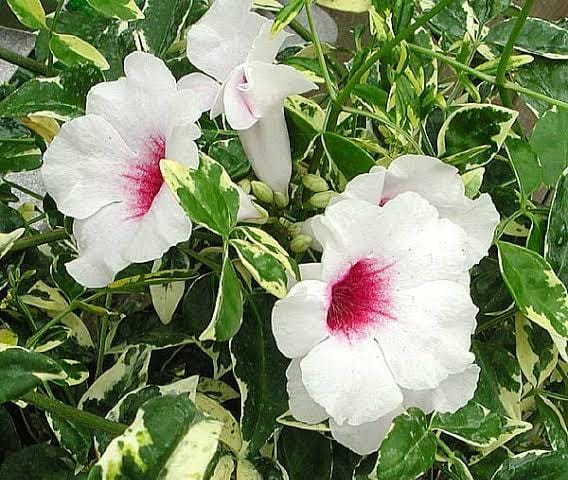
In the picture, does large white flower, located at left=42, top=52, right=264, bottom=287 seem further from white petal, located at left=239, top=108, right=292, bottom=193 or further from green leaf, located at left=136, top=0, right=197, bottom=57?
green leaf, located at left=136, top=0, right=197, bottom=57

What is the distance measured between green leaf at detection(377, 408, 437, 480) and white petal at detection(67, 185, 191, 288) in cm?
14

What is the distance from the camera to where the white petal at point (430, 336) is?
0.42 m

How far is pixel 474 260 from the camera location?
0.46 meters

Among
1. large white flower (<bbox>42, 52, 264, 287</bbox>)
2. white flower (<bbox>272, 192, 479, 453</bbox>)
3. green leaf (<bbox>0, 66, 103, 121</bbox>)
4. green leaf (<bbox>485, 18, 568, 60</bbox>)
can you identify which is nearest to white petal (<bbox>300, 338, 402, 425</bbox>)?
white flower (<bbox>272, 192, 479, 453</bbox>)

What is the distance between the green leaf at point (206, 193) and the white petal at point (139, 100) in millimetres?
51

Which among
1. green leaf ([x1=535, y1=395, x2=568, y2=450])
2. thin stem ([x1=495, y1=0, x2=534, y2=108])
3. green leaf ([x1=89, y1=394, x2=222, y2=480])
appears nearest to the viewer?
green leaf ([x1=89, y1=394, x2=222, y2=480])

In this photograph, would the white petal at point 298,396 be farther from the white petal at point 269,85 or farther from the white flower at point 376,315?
the white petal at point 269,85

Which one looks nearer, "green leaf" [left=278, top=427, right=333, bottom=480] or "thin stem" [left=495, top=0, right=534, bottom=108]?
"thin stem" [left=495, top=0, right=534, bottom=108]

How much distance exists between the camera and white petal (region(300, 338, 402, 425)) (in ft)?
1.34

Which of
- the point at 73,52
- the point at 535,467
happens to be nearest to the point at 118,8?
the point at 73,52

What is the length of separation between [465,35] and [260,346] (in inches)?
11.2

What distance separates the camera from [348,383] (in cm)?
41

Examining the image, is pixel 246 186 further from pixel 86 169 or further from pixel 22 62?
pixel 22 62

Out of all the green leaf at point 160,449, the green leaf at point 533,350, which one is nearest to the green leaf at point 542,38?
the green leaf at point 533,350
